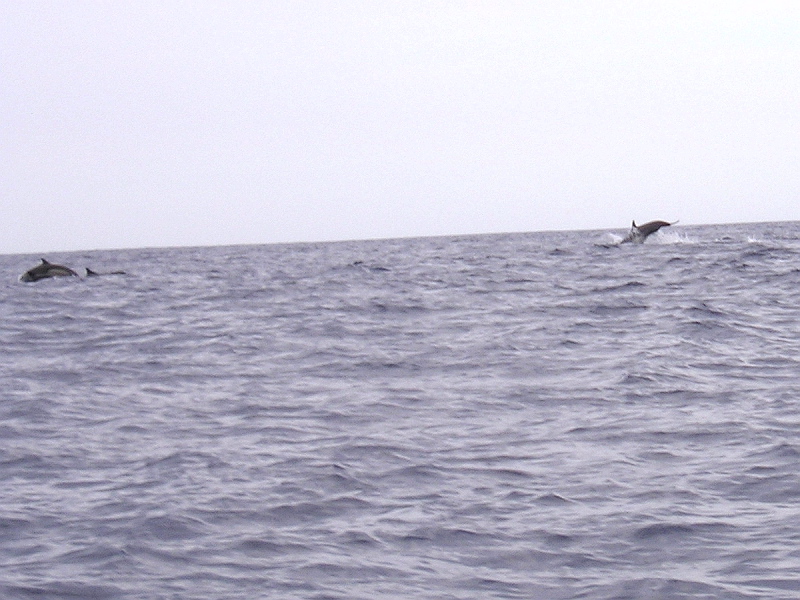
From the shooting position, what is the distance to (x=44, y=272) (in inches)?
1312

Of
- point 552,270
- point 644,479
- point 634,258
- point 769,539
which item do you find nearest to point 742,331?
point 644,479

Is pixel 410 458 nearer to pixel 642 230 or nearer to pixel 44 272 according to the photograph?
pixel 44 272

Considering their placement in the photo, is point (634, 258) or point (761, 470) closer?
point (761, 470)

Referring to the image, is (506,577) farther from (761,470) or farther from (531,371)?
(531,371)

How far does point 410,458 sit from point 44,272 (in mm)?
27120

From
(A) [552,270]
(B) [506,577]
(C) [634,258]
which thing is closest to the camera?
(B) [506,577]

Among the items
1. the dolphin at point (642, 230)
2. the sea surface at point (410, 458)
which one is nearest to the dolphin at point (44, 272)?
the sea surface at point (410, 458)

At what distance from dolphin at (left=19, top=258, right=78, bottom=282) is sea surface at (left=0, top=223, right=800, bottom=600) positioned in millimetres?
15635

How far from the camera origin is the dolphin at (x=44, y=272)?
32.8 metres

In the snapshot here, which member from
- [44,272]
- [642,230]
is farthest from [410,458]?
[642,230]

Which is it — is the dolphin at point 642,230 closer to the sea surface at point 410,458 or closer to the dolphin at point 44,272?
the dolphin at point 44,272

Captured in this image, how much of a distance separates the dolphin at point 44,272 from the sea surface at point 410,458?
1563cm

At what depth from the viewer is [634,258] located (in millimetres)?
32188

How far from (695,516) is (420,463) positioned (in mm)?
2266
